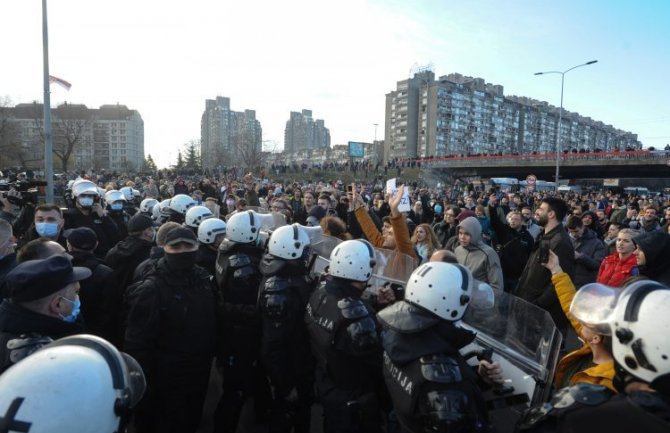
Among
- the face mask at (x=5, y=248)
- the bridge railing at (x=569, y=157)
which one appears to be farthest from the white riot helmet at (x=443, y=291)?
the bridge railing at (x=569, y=157)

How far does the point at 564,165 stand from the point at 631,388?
176ft

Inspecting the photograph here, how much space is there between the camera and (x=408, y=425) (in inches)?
92.4

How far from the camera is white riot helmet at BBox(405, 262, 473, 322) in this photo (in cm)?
238

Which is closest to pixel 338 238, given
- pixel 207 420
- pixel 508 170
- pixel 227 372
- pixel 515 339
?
pixel 227 372

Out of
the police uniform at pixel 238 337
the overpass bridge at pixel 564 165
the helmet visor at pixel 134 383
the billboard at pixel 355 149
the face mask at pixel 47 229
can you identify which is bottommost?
the police uniform at pixel 238 337

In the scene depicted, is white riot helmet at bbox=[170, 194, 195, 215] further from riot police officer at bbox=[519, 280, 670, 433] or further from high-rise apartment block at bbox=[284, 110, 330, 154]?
high-rise apartment block at bbox=[284, 110, 330, 154]

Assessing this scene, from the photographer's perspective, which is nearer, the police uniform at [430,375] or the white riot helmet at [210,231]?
the police uniform at [430,375]

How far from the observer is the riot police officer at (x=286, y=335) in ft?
11.6

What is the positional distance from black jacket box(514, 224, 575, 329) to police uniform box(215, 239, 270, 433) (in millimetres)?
2984

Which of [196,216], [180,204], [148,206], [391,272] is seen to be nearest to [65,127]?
[148,206]

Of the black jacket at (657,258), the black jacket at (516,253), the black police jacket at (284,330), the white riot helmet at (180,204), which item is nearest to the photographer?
the black police jacket at (284,330)

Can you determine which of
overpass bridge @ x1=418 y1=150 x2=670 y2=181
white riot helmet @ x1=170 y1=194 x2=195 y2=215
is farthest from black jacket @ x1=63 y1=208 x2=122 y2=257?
overpass bridge @ x1=418 y1=150 x2=670 y2=181

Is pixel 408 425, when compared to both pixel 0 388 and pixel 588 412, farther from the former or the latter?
pixel 0 388

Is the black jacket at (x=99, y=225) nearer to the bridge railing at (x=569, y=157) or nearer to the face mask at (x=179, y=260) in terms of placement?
the face mask at (x=179, y=260)
